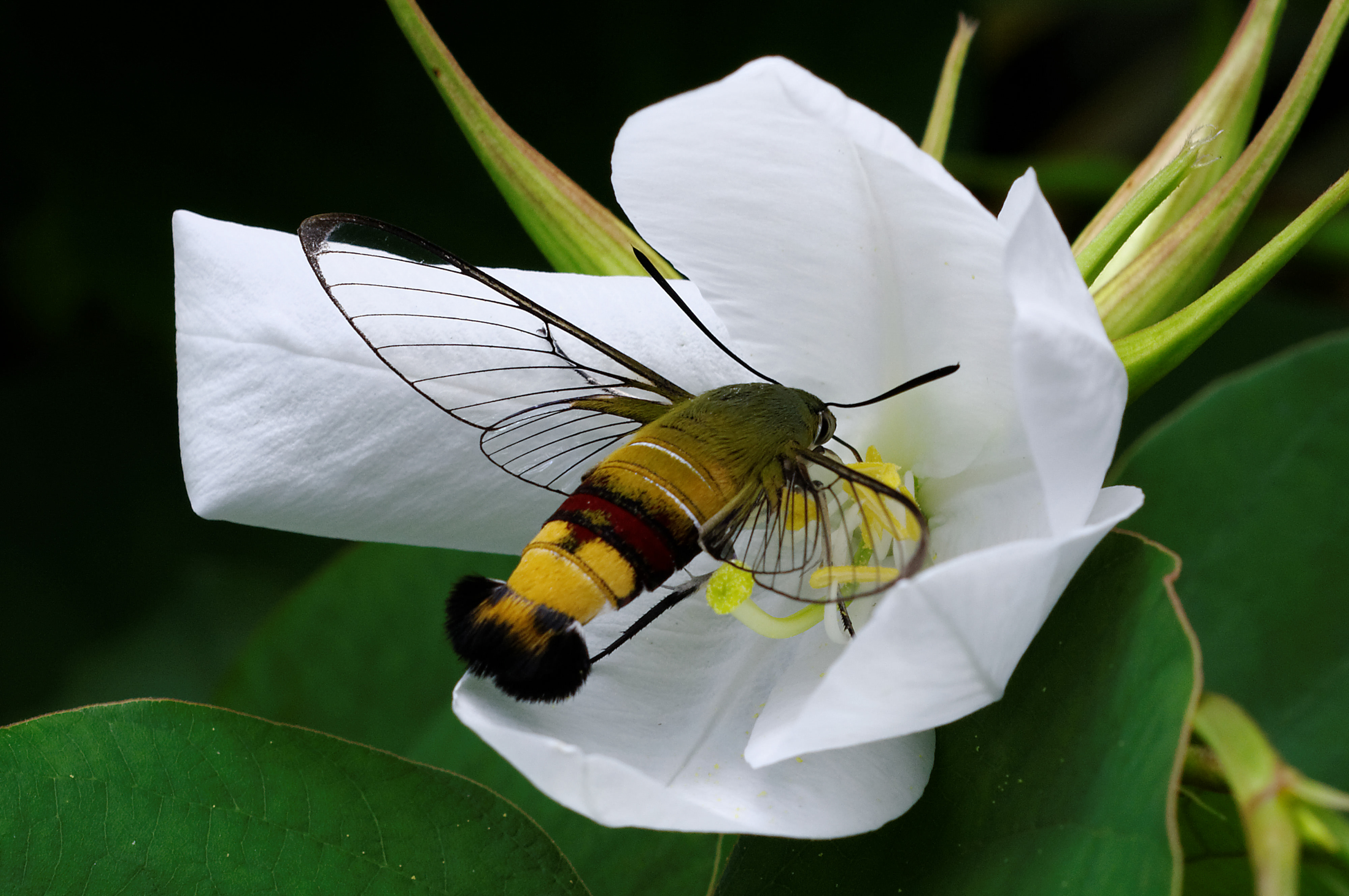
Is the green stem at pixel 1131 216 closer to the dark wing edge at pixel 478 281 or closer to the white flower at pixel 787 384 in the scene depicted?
the white flower at pixel 787 384

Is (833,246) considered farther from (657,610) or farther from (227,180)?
(227,180)

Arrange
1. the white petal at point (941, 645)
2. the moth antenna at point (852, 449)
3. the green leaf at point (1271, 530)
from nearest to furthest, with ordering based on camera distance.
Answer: the white petal at point (941, 645), the moth antenna at point (852, 449), the green leaf at point (1271, 530)

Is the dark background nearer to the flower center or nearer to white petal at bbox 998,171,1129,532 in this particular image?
the flower center

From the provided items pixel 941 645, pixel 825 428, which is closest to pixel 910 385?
pixel 825 428

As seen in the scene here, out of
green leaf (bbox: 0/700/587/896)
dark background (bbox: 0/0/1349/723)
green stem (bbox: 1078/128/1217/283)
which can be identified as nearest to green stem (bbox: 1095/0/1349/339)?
green stem (bbox: 1078/128/1217/283)

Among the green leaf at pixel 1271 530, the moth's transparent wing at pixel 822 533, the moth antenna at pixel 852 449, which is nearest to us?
the moth's transparent wing at pixel 822 533

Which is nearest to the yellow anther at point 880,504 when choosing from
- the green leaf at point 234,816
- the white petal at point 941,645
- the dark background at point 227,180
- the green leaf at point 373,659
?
the white petal at point 941,645
